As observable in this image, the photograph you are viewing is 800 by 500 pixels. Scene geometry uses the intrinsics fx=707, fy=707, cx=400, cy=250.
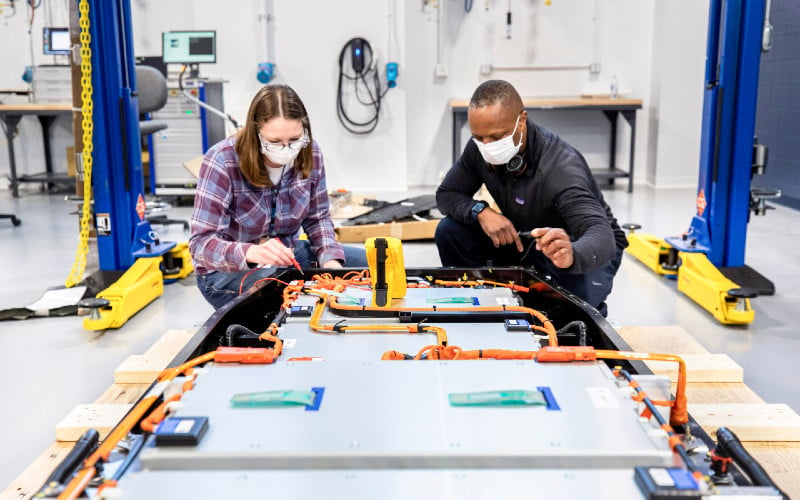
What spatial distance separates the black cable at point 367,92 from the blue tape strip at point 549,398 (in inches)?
230

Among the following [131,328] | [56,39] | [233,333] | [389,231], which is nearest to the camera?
[233,333]

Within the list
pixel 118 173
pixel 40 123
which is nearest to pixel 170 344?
pixel 118 173

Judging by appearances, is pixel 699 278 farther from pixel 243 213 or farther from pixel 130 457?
pixel 130 457

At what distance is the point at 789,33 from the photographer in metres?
5.66

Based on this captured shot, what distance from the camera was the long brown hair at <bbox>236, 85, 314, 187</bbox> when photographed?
214 centimetres

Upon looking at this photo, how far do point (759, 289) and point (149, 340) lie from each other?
2.83 meters

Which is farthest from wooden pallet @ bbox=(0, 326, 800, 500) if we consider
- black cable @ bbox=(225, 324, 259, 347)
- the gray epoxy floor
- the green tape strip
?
the green tape strip

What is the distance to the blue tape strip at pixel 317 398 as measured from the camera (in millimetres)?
1103

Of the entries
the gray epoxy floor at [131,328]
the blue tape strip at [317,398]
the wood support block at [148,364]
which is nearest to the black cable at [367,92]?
the gray epoxy floor at [131,328]

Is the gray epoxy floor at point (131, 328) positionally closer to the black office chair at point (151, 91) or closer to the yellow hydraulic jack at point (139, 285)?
the yellow hydraulic jack at point (139, 285)

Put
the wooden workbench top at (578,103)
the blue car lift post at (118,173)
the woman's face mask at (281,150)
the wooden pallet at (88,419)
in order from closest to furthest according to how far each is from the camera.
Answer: the wooden pallet at (88,419) → the woman's face mask at (281,150) → the blue car lift post at (118,173) → the wooden workbench top at (578,103)

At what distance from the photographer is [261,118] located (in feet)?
7.07

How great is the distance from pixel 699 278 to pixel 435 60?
14.2ft

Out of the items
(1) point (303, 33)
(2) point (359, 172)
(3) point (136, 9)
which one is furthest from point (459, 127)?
(3) point (136, 9)
